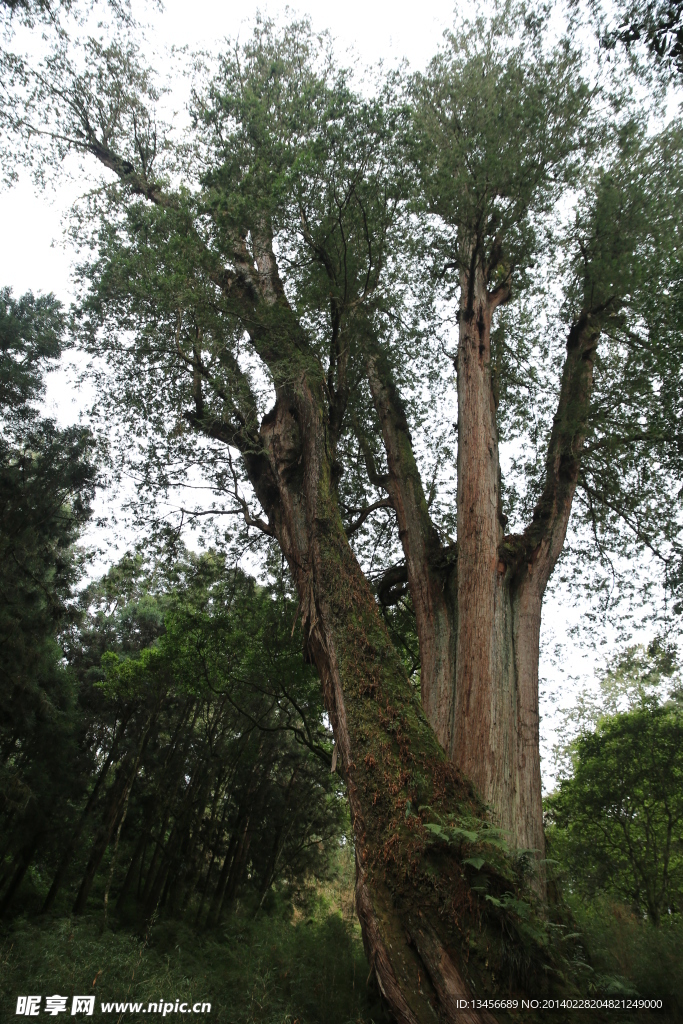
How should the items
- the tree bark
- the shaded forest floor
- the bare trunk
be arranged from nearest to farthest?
1. the shaded forest floor
2. the bare trunk
3. the tree bark

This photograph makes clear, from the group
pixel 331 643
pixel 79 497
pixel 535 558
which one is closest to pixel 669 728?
pixel 535 558

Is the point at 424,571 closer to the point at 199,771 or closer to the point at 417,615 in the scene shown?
the point at 417,615

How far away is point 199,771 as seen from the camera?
15.1m

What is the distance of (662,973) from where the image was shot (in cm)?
448

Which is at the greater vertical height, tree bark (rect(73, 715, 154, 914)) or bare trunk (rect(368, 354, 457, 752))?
bare trunk (rect(368, 354, 457, 752))

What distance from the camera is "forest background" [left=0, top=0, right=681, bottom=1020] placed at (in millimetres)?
6129

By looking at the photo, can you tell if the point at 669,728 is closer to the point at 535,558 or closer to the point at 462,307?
the point at 535,558

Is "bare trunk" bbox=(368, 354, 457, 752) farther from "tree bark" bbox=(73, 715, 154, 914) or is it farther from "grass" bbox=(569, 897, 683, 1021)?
"tree bark" bbox=(73, 715, 154, 914)

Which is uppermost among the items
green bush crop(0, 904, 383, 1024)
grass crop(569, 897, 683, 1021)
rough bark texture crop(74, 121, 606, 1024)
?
rough bark texture crop(74, 121, 606, 1024)

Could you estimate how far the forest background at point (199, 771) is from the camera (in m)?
6.13

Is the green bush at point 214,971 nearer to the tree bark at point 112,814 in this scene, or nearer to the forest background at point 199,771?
the forest background at point 199,771

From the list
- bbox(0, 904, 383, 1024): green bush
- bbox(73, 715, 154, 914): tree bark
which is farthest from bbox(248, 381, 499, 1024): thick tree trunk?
bbox(73, 715, 154, 914): tree bark

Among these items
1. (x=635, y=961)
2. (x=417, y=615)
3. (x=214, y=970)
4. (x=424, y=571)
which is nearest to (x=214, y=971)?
(x=214, y=970)

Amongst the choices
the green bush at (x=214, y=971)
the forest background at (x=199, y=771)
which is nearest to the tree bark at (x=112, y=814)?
the forest background at (x=199, y=771)
